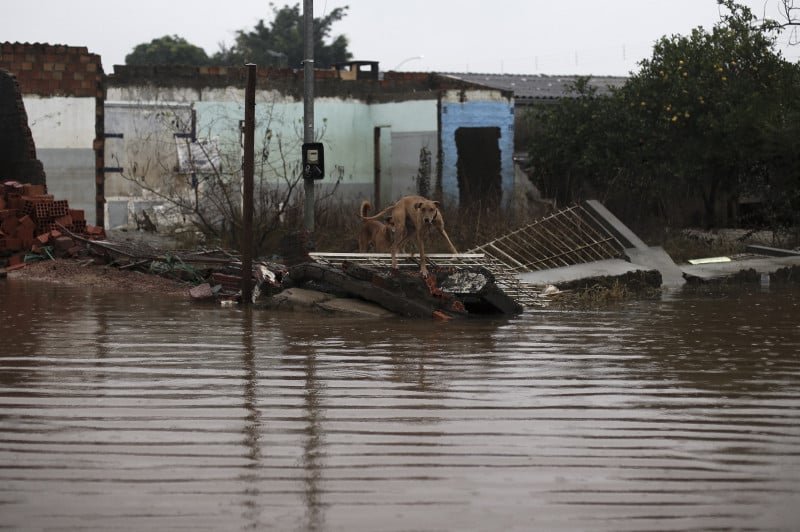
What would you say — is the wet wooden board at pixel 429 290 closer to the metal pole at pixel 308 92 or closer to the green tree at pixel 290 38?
the metal pole at pixel 308 92

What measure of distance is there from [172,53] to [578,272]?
52.5m

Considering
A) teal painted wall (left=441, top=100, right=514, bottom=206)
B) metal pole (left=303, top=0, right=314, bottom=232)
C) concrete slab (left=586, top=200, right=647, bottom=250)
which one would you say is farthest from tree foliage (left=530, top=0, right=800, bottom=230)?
metal pole (left=303, top=0, right=314, bottom=232)

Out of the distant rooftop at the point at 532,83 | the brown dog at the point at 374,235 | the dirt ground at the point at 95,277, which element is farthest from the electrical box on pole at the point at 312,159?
the distant rooftop at the point at 532,83

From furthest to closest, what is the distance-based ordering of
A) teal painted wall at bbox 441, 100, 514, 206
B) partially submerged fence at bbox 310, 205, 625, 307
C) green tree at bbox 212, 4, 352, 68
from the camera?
green tree at bbox 212, 4, 352, 68
teal painted wall at bbox 441, 100, 514, 206
partially submerged fence at bbox 310, 205, 625, 307

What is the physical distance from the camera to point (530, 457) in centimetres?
615

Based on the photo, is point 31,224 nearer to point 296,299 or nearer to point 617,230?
point 296,299

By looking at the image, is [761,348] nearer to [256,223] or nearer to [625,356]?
[625,356]

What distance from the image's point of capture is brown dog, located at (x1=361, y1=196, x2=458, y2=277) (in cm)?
1295

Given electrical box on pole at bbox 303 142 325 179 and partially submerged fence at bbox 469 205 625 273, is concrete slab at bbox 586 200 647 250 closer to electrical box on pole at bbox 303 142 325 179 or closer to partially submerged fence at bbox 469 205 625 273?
Answer: partially submerged fence at bbox 469 205 625 273

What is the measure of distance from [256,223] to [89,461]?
14085mm

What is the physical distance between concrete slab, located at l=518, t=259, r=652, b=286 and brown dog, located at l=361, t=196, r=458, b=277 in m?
2.71

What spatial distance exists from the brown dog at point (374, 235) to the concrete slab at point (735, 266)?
527 centimetres

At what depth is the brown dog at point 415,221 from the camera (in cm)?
1295

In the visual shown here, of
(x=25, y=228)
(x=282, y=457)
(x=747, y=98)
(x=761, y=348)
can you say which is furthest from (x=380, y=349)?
(x=747, y=98)
